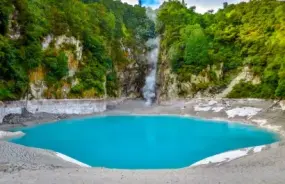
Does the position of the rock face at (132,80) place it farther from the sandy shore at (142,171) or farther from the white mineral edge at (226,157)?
the sandy shore at (142,171)

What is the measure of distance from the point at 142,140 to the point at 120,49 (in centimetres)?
4536

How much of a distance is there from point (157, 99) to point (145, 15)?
32.7 meters

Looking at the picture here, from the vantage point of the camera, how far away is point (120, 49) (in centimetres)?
8125

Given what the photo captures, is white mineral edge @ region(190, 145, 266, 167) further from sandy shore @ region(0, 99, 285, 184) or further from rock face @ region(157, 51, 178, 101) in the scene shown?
rock face @ region(157, 51, 178, 101)

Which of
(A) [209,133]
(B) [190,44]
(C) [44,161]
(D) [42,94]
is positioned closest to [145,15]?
(B) [190,44]

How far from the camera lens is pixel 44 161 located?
24.3 meters

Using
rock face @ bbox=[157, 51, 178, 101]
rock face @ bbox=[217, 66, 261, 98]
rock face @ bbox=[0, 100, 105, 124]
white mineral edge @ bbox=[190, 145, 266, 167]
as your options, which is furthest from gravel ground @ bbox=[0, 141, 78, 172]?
rock face @ bbox=[157, 51, 178, 101]

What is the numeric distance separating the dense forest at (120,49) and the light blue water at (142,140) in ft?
35.7

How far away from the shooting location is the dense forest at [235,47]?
64.8 meters

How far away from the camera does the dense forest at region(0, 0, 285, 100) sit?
2221 inches

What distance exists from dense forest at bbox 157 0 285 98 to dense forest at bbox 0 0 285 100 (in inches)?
7.4

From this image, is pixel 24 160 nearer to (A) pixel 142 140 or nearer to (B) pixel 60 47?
(A) pixel 142 140

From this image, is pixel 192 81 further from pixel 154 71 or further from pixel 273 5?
pixel 273 5

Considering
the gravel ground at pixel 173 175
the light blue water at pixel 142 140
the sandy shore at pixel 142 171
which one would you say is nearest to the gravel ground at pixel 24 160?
the sandy shore at pixel 142 171
